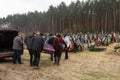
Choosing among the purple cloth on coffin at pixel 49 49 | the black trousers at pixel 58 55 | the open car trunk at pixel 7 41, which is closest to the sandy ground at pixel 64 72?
the black trousers at pixel 58 55

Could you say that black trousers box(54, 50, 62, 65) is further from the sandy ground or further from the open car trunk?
the open car trunk

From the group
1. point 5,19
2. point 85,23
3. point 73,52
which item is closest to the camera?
point 73,52

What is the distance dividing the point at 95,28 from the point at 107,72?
65.0 meters

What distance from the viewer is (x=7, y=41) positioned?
1922cm

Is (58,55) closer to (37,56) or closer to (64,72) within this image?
(37,56)

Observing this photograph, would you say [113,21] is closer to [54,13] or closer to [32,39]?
[54,13]

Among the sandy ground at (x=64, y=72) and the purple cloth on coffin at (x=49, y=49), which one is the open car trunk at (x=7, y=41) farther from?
the purple cloth on coffin at (x=49, y=49)

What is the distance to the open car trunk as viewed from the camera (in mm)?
17938

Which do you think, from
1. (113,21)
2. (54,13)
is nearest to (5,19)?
(54,13)

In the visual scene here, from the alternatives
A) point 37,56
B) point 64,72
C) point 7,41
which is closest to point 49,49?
point 37,56

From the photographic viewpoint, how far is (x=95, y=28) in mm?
80062

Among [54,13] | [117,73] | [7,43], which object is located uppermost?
[54,13]

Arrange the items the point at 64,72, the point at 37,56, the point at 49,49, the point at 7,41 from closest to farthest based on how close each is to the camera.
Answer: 1. the point at 64,72
2. the point at 37,56
3. the point at 49,49
4. the point at 7,41

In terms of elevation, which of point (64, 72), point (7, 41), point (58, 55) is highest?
point (7, 41)
